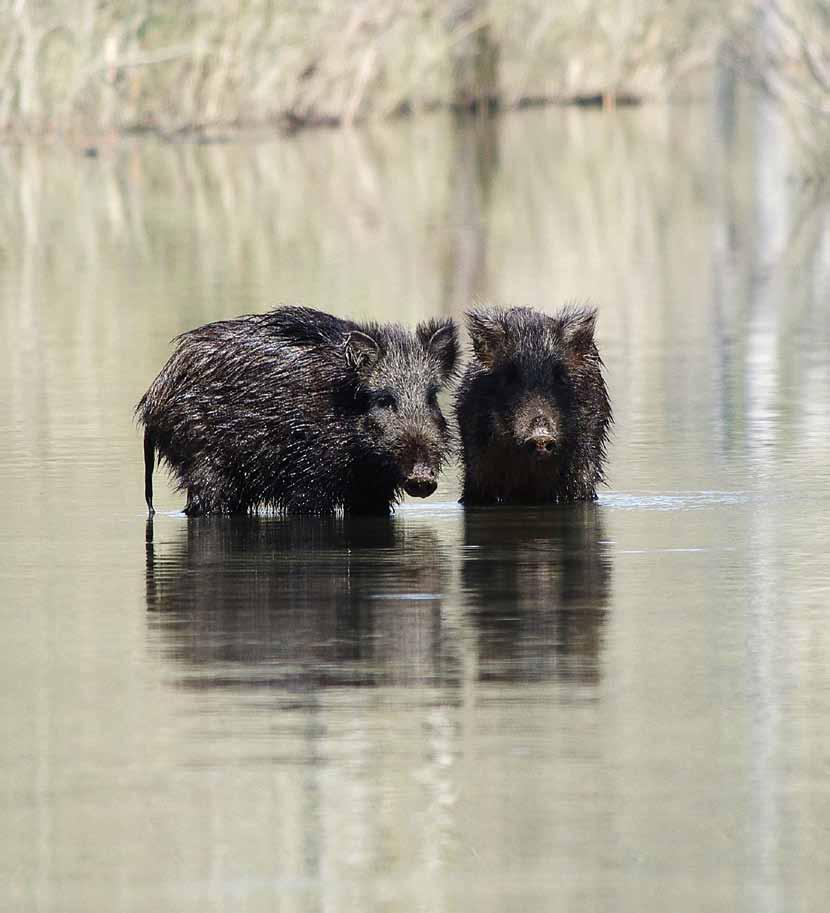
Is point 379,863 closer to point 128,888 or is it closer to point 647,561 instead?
point 128,888

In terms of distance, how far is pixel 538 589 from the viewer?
26.9 feet

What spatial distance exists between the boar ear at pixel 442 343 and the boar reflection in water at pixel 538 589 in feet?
1.91

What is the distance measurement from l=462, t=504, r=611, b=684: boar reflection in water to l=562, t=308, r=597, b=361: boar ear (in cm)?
62

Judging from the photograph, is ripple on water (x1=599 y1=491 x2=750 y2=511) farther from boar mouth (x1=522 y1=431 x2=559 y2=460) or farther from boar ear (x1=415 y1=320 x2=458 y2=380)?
boar ear (x1=415 y1=320 x2=458 y2=380)

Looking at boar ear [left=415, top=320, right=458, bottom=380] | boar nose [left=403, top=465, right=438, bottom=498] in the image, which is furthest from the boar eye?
boar nose [left=403, top=465, right=438, bottom=498]

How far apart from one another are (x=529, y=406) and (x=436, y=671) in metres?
3.09

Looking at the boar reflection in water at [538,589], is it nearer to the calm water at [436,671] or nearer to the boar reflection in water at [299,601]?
the calm water at [436,671]

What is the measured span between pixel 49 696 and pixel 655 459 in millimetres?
4881

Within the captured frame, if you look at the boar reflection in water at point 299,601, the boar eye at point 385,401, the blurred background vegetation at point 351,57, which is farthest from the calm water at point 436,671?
the blurred background vegetation at point 351,57

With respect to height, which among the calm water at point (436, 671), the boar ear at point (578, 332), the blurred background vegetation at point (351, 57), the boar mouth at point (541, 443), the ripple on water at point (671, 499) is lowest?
the calm water at point (436, 671)

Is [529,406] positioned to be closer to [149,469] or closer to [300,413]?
[300,413]

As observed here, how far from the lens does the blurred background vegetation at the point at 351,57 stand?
3735 cm

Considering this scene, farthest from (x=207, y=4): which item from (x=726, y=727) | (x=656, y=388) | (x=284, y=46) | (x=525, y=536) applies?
(x=726, y=727)

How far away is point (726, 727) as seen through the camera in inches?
247
